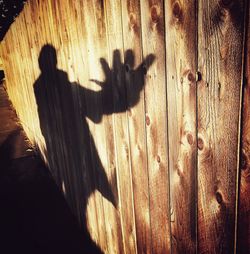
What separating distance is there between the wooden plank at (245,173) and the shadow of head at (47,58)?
7.68 feet

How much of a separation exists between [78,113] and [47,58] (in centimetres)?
114

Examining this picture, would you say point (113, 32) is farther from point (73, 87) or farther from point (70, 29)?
point (73, 87)

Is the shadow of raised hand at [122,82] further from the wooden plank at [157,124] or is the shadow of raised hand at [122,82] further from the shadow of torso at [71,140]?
the shadow of torso at [71,140]

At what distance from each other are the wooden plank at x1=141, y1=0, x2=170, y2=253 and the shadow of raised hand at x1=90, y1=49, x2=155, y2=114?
0.07m

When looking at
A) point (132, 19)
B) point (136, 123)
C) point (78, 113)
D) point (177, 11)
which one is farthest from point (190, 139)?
point (78, 113)

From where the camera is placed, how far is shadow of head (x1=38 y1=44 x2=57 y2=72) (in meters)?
2.84

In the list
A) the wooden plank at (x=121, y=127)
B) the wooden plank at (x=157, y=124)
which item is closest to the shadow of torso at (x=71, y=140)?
the wooden plank at (x=121, y=127)

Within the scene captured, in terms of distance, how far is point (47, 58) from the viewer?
3.10 m

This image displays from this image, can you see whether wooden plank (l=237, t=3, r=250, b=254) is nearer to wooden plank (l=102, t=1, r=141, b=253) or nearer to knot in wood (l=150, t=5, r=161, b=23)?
knot in wood (l=150, t=5, r=161, b=23)

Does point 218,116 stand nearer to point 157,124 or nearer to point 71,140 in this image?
point 157,124

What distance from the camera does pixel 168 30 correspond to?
1114 millimetres

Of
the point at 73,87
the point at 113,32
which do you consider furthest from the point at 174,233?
the point at 73,87

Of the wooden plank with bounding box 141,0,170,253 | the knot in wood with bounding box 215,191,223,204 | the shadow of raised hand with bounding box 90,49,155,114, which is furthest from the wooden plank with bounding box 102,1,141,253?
the knot in wood with bounding box 215,191,223,204

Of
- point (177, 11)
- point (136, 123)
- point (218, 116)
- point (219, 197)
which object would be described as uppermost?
point (177, 11)
